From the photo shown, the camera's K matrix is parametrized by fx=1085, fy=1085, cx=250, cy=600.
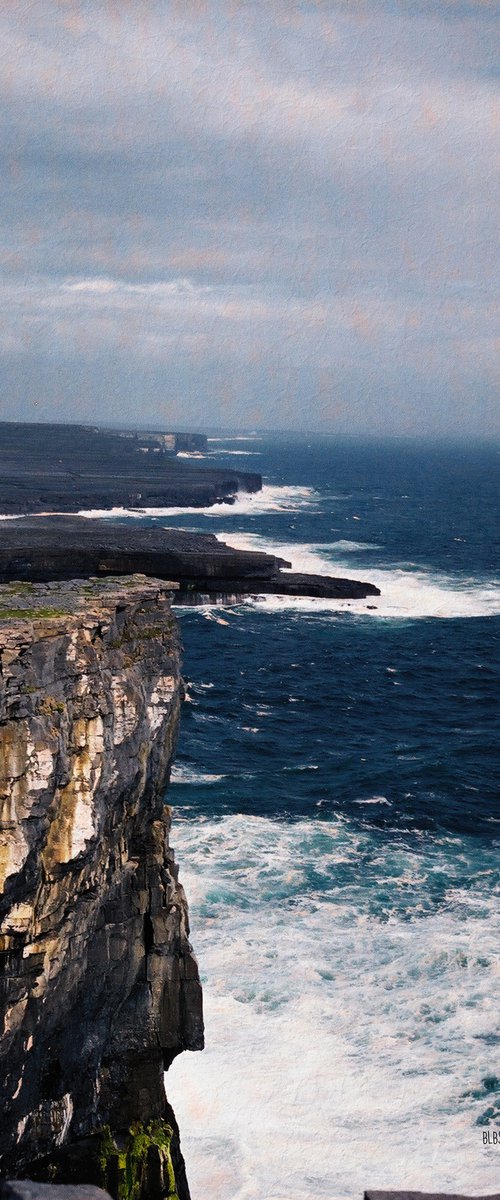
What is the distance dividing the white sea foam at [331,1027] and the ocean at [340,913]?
0.20ft

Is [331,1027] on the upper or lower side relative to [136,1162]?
lower

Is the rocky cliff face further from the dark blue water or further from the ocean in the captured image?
the dark blue water

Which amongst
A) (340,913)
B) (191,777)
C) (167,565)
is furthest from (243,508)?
(340,913)

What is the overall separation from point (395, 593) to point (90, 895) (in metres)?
77.9

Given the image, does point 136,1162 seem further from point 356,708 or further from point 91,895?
point 356,708

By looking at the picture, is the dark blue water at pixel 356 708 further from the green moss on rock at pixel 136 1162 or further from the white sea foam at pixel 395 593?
the green moss on rock at pixel 136 1162

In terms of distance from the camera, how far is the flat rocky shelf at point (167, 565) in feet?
300

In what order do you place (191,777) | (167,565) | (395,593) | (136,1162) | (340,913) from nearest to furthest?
(136,1162)
(340,913)
(191,777)
(167,565)
(395,593)

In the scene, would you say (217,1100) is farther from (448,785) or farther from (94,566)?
(94,566)

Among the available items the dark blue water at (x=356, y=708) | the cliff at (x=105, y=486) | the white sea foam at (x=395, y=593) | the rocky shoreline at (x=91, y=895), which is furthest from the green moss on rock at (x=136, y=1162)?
the cliff at (x=105, y=486)

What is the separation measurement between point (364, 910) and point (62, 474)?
480ft

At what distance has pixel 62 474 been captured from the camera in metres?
176

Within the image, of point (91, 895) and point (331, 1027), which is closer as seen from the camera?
point (91, 895)

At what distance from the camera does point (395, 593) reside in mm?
98062
